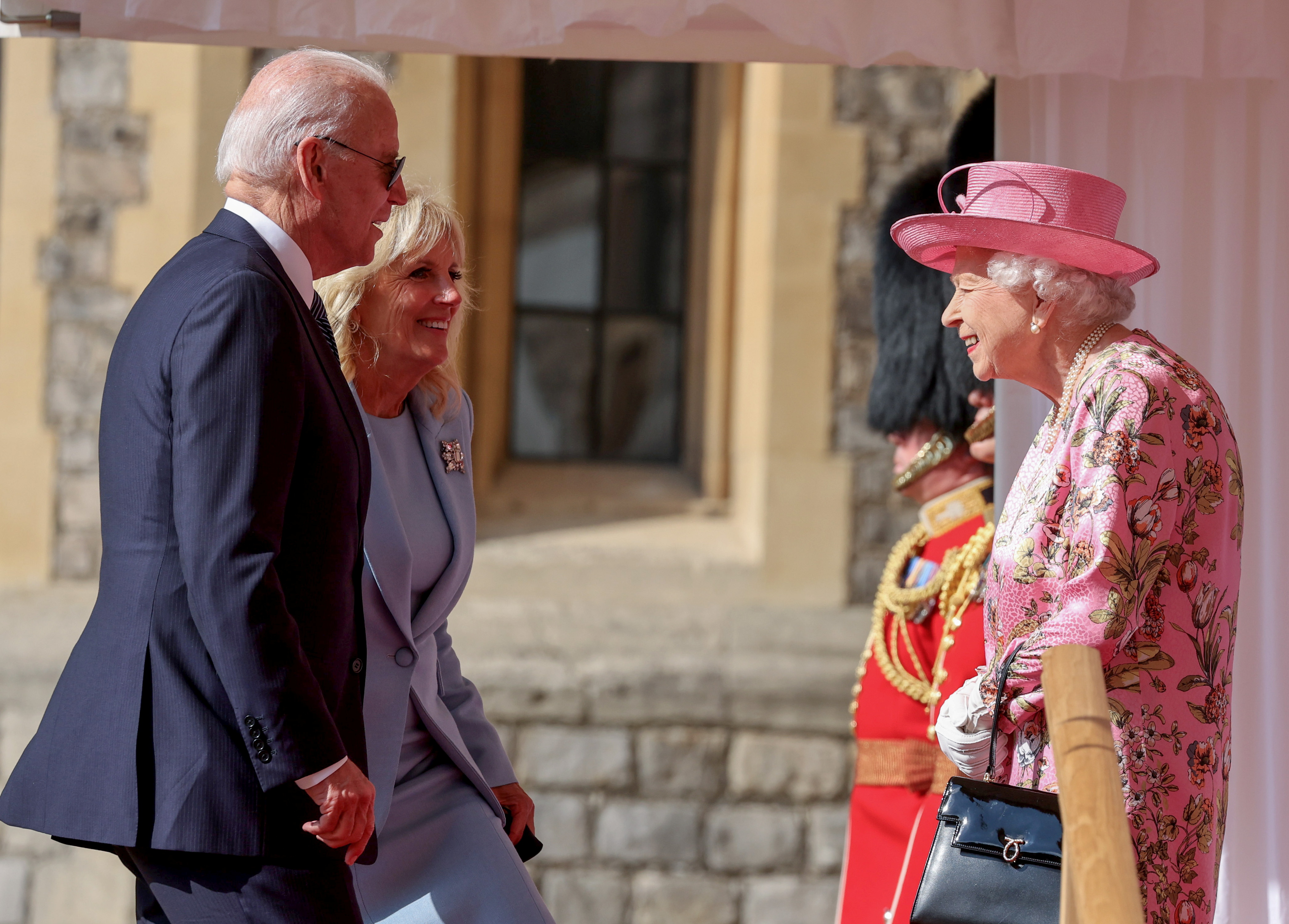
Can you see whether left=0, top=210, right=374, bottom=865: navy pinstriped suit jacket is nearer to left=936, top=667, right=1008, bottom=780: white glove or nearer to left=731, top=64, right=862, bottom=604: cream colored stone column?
left=936, top=667, right=1008, bottom=780: white glove

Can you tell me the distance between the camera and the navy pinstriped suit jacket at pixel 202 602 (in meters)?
1.64

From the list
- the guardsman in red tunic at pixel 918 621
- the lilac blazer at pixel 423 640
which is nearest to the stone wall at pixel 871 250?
the guardsman in red tunic at pixel 918 621

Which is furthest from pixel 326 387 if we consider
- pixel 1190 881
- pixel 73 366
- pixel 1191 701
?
pixel 73 366

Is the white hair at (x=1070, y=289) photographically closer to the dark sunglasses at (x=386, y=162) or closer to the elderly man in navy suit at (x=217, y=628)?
the dark sunglasses at (x=386, y=162)

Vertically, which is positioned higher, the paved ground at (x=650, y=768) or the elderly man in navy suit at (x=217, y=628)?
the elderly man in navy suit at (x=217, y=628)

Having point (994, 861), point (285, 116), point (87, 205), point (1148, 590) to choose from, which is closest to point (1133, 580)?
point (1148, 590)

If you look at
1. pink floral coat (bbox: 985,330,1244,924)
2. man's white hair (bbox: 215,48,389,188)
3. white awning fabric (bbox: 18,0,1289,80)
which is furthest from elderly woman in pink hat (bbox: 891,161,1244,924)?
man's white hair (bbox: 215,48,389,188)

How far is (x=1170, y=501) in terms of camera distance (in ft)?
6.22

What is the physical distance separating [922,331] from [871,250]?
170 centimetres

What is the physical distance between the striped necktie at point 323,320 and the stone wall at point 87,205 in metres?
3.20

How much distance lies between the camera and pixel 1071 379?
207cm

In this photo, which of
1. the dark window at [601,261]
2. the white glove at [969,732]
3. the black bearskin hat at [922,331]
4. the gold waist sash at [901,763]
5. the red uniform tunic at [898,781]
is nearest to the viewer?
the white glove at [969,732]

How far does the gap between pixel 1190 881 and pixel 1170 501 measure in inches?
22.2

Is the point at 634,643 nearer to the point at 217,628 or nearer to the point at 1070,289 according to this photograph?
the point at 1070,289
